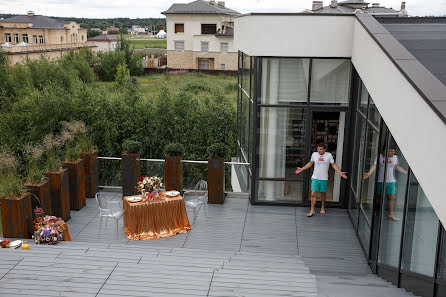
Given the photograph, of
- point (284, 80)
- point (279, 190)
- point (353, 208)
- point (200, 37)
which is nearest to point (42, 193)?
point (279, 190)

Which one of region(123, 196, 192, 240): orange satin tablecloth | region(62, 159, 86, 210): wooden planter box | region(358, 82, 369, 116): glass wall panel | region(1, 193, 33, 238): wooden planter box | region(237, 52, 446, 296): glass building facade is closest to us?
region(1, 193, 33, 238): wooden planter box

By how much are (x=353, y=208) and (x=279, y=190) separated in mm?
1755

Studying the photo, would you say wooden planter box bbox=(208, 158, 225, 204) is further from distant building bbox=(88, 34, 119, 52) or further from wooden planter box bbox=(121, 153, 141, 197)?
distant building bbox=(88, 34, 119, 52)

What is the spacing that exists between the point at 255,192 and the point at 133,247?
354 centimetres

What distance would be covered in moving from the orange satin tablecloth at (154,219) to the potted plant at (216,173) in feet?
4.87

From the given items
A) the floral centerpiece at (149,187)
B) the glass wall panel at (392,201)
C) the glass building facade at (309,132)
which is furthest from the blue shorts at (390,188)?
the floral centerpiece at (149,187)

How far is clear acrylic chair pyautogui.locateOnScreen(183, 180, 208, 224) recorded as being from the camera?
999cm

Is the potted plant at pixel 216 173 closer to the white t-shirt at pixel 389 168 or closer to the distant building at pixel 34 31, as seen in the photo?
the white t-shirt at pixel 389 168

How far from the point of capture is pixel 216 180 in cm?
1058

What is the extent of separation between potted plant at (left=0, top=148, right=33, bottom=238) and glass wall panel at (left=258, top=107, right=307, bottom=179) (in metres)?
4.99

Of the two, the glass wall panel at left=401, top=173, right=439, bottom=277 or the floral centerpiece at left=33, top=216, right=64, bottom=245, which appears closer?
the glass wall panel at left=401, top=173, right=439, bottom=277

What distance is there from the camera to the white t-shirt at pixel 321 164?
31.2 feet

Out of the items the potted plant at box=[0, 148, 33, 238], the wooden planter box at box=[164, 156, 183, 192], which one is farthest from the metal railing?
the potted plant at box=[0, 148, 33, 238]

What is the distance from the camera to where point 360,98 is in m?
9.25
